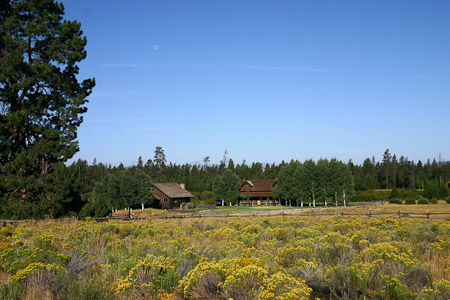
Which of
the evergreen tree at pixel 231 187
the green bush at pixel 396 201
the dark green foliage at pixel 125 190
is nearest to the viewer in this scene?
the dark green foliage at pixel 125 190

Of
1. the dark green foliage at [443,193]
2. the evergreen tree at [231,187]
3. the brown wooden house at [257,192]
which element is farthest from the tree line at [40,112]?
the dark green foliage at [443,193]

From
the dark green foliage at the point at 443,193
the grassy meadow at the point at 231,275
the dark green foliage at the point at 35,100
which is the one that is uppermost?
the dark green foliage at the point at 35,100

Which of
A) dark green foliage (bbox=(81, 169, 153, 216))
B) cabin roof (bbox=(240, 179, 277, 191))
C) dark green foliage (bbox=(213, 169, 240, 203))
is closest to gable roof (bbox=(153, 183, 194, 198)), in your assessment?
dark green foliage (bbox=(81, 169, 153, 216))

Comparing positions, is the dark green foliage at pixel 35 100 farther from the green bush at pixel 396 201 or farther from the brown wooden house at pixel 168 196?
the green bush at pixel 396 201

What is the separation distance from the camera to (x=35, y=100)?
73.8 feet

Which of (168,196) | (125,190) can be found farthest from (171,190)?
(125,190)

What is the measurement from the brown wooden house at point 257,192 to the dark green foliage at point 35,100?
6458 centimetres

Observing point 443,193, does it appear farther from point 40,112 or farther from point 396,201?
point 40,112

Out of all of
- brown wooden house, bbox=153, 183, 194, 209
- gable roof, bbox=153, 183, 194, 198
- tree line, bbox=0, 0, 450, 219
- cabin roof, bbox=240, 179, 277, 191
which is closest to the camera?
tree line, bbox=0, 0, 450, 219

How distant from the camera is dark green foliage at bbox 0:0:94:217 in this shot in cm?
2142

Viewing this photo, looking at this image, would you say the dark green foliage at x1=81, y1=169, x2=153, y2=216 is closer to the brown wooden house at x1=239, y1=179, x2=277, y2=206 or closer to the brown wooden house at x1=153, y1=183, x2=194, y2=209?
the brown wooden house at x1=153, y1=183, x2=194, y2=209

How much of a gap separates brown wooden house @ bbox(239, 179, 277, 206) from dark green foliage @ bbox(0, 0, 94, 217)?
64.6 m

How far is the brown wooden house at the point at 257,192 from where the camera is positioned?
85.9 meters

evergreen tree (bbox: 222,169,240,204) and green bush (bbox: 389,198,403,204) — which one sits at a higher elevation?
evergreen tree (bbox: 222,169,240,204)
